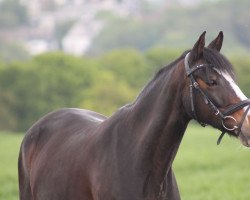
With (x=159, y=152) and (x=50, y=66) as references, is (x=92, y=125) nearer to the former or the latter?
(x=159, y=152)

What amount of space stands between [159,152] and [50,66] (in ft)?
246

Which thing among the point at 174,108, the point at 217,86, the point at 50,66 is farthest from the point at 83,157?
the point at 50,66

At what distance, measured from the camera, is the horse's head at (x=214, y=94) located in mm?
5066

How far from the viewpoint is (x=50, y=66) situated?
80.0m

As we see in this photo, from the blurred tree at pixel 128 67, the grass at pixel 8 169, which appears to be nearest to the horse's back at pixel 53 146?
the grass at pixel 8 169

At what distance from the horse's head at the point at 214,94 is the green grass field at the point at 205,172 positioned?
0.36 meters

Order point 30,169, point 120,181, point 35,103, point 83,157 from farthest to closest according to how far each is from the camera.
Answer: point 35,103 → point 30,169 → point 83,157 → point 120,181

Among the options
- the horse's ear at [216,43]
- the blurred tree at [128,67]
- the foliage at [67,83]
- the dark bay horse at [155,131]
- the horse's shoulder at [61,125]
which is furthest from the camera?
the blurred tree at [128,67]

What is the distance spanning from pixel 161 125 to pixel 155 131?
0.24 feet

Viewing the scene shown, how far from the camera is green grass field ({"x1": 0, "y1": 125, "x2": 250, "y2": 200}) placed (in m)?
14.1

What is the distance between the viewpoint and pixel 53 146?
707 cm

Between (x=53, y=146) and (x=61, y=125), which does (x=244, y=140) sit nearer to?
(x=53, y=146)

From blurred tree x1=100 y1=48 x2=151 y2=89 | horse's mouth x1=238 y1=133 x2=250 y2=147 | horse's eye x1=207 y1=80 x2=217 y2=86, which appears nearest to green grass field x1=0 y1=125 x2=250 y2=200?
horse's mouth x1=238 y1=133 x2=250 y2=147

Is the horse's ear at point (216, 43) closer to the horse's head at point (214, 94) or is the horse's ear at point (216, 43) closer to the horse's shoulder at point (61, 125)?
the horse's head at point (214, 94)
